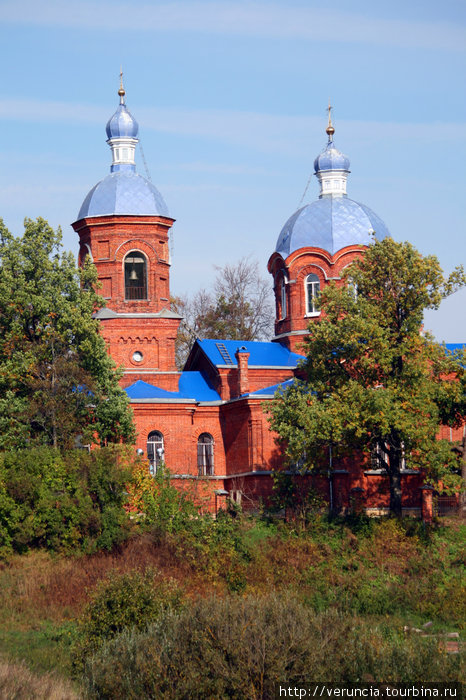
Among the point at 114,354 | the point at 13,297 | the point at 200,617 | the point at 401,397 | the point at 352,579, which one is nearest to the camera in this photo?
the point at 200,617

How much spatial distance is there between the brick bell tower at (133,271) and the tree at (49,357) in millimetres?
4013

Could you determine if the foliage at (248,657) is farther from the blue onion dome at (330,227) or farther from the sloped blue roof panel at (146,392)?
the blue onion dome at (330,227)

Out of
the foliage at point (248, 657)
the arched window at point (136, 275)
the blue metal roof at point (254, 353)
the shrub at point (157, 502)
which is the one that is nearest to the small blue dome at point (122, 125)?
the arched window at point (136, 275)

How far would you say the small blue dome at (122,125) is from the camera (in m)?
36.6

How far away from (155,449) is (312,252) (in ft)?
28.7

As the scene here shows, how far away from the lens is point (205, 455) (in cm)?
3500

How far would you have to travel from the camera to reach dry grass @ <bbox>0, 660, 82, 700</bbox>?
17688 mm

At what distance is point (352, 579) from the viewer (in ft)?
86.0

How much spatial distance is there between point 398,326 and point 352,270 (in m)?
1.94

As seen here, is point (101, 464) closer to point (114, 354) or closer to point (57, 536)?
point (57, 536)

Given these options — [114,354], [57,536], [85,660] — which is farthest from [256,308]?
Result: [85,660]

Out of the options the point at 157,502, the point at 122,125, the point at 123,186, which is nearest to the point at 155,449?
the point at 157,502

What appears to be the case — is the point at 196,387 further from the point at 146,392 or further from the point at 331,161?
the point at 331,161

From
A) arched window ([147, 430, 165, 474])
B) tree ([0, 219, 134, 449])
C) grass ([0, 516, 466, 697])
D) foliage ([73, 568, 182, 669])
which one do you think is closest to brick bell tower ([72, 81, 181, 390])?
arched window ([147, 430, 165, 474])
